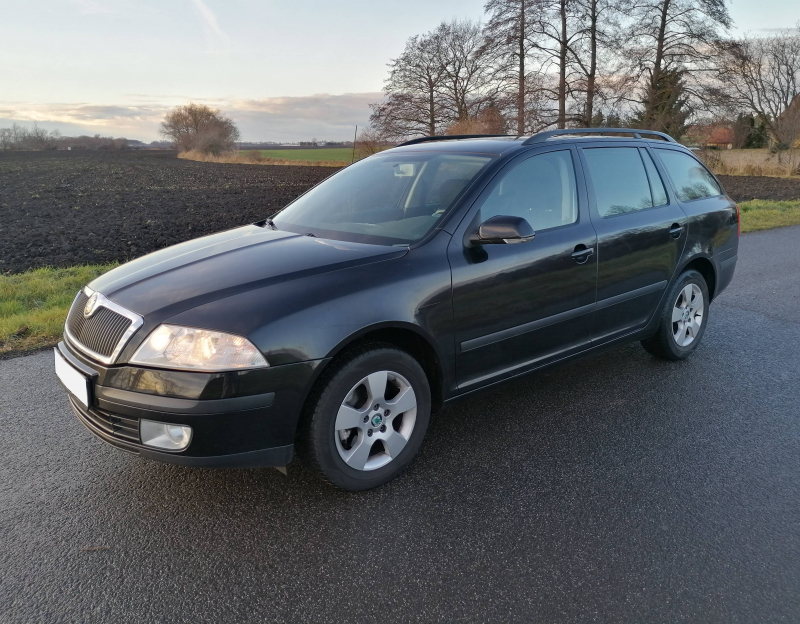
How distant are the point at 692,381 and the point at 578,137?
1938 mm

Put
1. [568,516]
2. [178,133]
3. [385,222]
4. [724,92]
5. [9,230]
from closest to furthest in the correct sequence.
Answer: [568,516]
[385,222]
[9,230]
[724,92]
[178,133]

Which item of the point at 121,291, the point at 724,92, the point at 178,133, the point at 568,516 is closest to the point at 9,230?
the point at 121,291

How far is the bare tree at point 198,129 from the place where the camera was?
76.1 metres

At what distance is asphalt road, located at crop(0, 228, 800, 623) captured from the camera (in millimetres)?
2279

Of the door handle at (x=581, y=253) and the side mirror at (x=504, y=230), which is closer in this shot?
the side mirror at (x=504, y=230)

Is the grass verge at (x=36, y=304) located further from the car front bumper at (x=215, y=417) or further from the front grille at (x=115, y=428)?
the car front bumper at (x=215, y=417)

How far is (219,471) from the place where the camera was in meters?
3.20

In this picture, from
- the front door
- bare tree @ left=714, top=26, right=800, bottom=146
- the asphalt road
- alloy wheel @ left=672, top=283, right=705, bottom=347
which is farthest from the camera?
bare tree @ left=714, top=26, right=800, bottom=146

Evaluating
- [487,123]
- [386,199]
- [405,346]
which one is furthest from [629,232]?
[487,123]

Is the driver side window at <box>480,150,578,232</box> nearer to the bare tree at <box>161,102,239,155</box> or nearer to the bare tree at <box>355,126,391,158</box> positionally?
the bare tree at <box>355,126,391,158</box>

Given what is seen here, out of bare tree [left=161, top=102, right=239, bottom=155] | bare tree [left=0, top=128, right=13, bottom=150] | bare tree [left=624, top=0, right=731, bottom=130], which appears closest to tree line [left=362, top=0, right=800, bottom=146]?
bare tree [left=624, top=0, right=731, bottom=130]

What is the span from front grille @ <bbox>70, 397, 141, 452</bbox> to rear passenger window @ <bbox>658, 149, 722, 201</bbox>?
4069mm

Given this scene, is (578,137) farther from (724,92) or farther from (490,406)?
(724,92)

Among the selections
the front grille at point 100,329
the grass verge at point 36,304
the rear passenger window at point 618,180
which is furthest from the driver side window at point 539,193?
the grass verge at point 36,304
